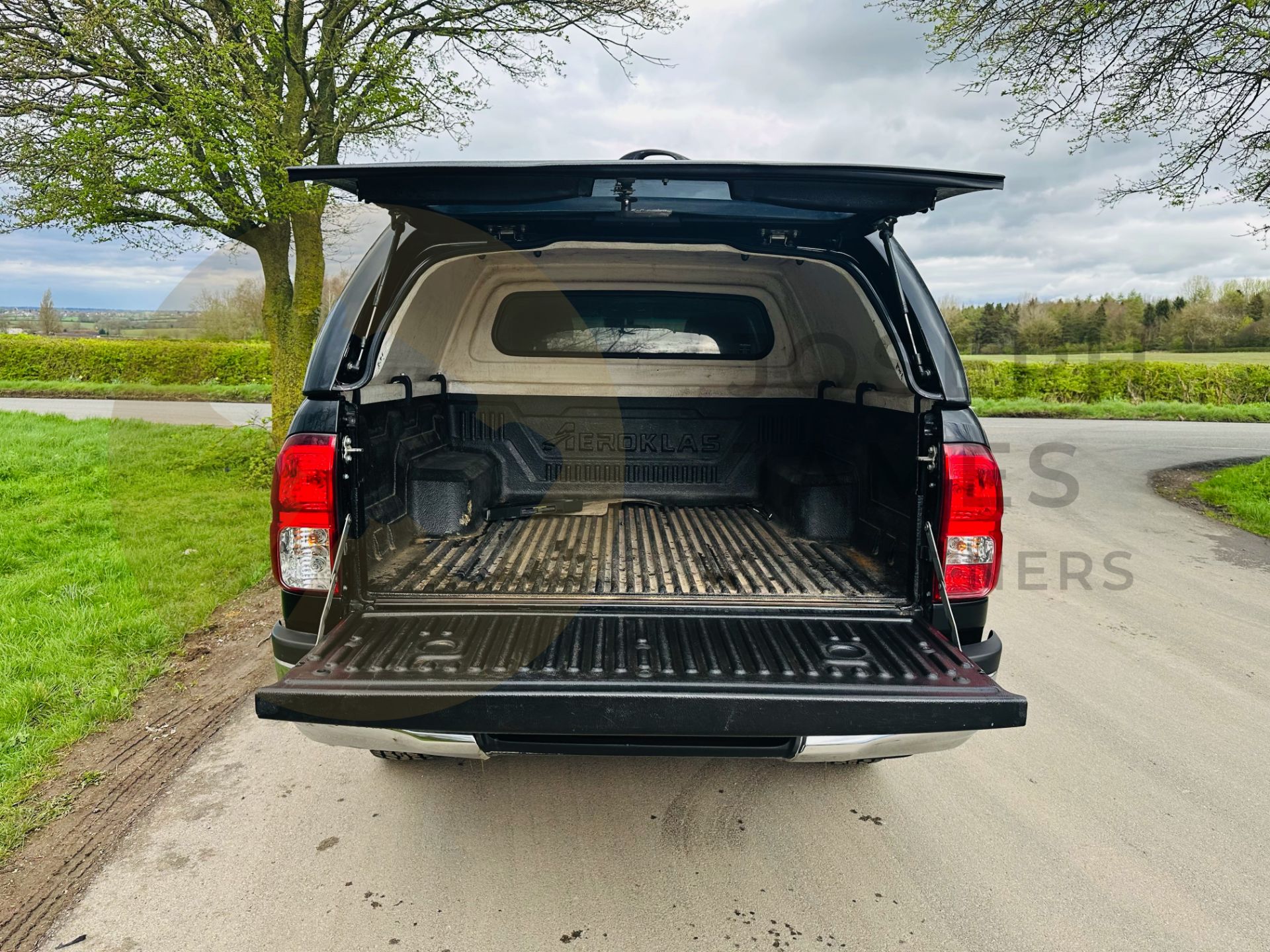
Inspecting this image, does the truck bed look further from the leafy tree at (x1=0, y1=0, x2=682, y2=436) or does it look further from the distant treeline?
the distant treeline

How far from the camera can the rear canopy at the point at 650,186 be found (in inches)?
79.2

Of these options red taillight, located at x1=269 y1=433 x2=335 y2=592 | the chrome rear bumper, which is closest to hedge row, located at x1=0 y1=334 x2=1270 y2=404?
the chrome rear bumper

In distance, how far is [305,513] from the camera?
2260 mm

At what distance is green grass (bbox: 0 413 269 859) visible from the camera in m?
3.23

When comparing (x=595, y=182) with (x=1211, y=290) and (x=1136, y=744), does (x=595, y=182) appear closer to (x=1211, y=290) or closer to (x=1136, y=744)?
(x=1136, y=744)

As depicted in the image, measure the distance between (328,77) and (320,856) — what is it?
7663 mm

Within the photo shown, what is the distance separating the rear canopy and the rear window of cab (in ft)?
5.35

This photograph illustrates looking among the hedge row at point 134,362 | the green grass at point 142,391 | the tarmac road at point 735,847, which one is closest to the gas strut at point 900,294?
the tarmac road at point 735,847

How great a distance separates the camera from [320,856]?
238 centimetres

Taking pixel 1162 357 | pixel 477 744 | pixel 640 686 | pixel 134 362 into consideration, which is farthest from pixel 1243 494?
pixel 134 362

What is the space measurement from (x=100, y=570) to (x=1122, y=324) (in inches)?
1154

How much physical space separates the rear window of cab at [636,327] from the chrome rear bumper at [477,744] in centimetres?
245

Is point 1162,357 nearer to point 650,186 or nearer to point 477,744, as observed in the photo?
point 650,186

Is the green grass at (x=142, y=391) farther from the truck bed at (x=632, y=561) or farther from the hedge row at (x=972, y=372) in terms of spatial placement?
the truck bed at (x=632, y=561)
